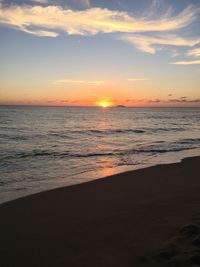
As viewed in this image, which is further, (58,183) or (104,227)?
(58,183)

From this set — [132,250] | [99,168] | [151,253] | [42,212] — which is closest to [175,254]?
[151,253]

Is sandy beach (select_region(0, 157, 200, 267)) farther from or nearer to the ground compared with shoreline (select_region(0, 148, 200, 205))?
farther from the ground

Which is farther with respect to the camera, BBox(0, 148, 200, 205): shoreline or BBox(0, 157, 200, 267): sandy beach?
BBox(0, 148, 200, 205): shoreline

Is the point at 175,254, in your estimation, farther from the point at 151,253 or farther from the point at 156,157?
the point at 156,157

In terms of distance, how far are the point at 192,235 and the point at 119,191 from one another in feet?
13.8

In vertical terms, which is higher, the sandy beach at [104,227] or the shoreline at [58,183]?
the sandy beach at [104,227]

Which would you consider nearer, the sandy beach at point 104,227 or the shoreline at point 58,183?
the sandy beach at point 104,227

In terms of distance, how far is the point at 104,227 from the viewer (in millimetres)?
5734

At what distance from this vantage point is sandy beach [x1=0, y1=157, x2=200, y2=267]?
14.6 ft

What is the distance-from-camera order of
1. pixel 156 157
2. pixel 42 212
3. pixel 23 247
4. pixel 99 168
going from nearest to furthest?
1. pixel 23 247
2. pixel 42 212
3. pixel 99 168
4. pixel 156 157

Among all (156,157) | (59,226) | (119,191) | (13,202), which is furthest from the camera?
(156,157)

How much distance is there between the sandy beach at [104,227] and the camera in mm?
4441

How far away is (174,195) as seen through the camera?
814cm

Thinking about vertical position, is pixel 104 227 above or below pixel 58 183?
above
